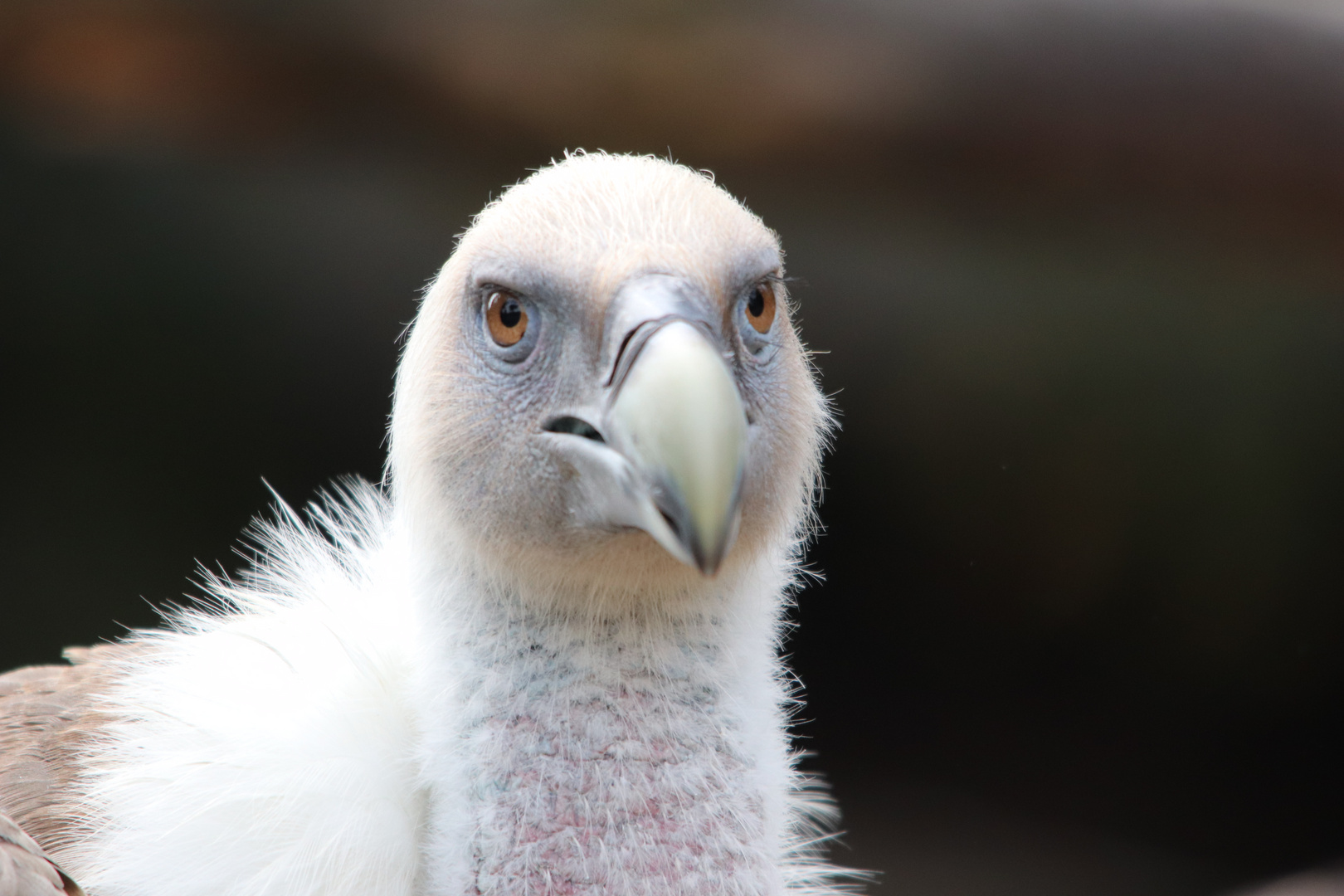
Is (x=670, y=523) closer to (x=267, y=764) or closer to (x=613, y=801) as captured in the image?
(x=613, y=801)

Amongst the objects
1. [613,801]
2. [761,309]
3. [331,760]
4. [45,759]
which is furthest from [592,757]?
[45,759]

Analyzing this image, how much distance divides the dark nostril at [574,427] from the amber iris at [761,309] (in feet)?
0.88

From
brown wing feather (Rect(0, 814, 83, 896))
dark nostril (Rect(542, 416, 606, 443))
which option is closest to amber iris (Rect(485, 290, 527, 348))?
dark nostril (Rect(542, 416, 606, 443))

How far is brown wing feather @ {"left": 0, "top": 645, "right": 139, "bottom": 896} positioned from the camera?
4.00 feet

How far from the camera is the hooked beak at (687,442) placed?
1049 millimetres

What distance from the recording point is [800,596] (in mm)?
Result: 3305

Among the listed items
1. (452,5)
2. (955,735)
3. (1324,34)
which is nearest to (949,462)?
(955,735)

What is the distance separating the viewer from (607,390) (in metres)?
1.17

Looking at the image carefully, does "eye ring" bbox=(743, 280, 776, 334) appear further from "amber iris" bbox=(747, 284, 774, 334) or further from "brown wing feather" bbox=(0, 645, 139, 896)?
"brown wing feather" bbox=(0, 645, 139, 896)

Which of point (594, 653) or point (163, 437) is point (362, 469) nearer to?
point (163, 437)

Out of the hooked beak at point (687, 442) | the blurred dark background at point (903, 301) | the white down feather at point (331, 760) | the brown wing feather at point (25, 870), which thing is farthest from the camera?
the blurred dark background at point (903, 301)

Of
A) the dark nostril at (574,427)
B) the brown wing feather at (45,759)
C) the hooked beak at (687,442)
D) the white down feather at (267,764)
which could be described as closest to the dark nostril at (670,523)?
the hooked beak at (687,442)

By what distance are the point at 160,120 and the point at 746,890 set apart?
2.56m

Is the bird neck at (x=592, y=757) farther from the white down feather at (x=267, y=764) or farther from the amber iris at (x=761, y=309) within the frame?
the amber iris at (x=761, y=309)
